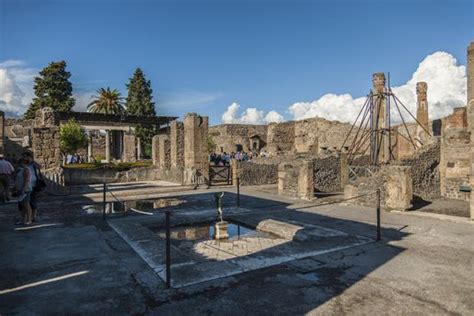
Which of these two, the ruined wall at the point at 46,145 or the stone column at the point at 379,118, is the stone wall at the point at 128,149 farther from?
the stone column at the point at 379,118

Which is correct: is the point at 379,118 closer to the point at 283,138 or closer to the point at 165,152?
the point at 165,152

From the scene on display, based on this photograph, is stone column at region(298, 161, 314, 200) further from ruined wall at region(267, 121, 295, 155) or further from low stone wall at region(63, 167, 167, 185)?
ruined wall at region(267, 121, 295, 155)

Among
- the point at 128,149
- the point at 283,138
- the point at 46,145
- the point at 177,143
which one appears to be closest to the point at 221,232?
the point at 46,145

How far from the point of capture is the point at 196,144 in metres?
18.8

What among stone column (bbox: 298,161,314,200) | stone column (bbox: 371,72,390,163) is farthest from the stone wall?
stone column (bbox: 298,161,314,200)

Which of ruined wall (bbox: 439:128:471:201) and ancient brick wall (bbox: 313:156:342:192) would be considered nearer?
ruined wall (bbox: 439:128:471:201)

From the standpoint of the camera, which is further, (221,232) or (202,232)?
(202,232)

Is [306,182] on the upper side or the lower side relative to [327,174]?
lower

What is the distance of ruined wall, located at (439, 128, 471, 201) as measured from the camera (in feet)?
44.0

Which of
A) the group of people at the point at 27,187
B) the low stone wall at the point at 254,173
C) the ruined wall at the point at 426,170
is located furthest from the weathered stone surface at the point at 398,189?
the group of people at the point at 27,187

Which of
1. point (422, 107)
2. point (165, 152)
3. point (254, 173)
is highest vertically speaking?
point (422, 107)

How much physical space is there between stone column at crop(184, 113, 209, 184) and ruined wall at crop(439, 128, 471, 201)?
1089 cm

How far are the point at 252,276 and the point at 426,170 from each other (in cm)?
1178

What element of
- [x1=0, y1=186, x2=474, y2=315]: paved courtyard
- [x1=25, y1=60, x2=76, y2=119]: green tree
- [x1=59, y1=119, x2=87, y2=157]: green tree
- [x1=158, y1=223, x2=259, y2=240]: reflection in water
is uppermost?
[x1=25, y1=60, x2=76, y2=119]: green tree
